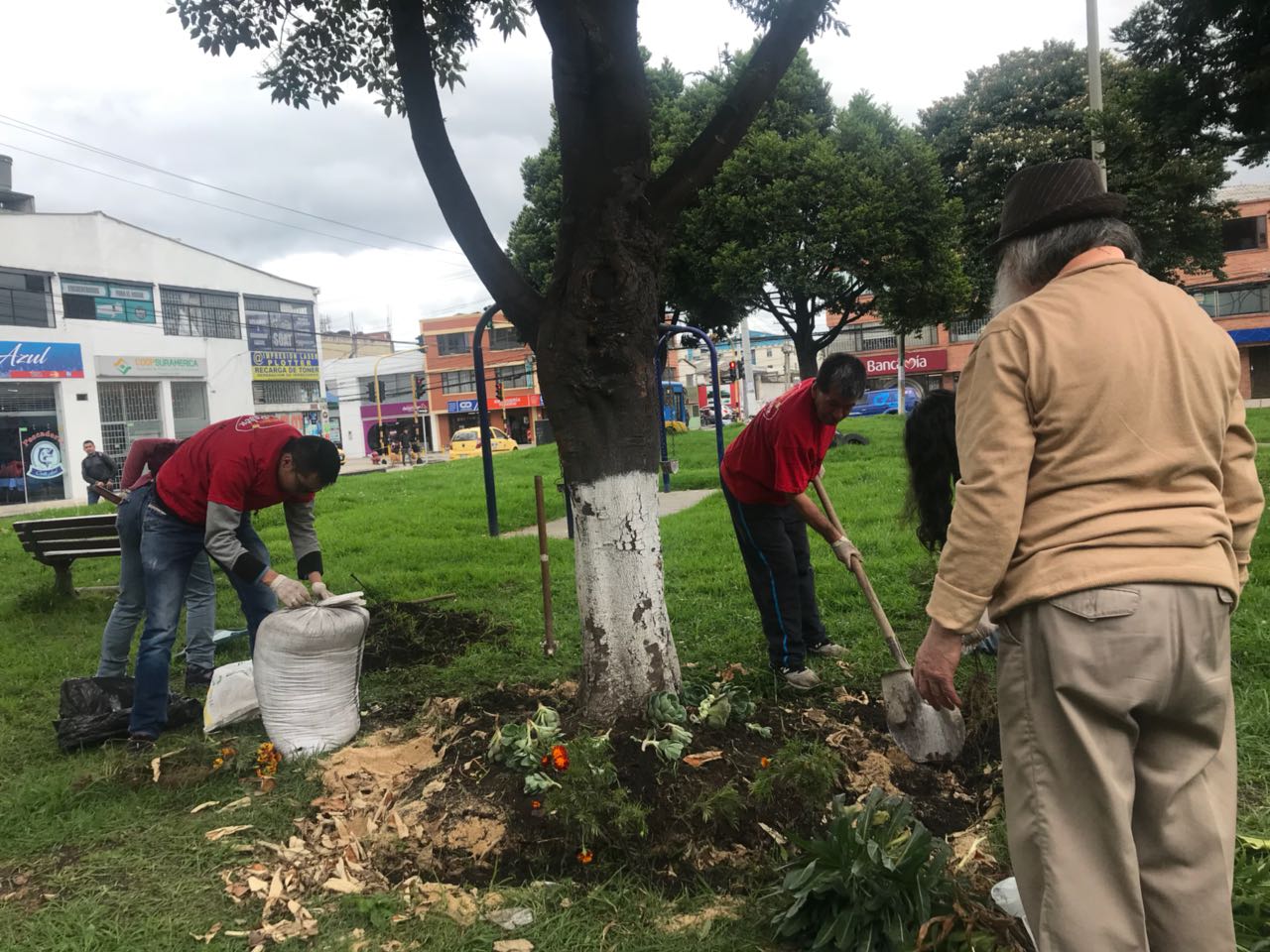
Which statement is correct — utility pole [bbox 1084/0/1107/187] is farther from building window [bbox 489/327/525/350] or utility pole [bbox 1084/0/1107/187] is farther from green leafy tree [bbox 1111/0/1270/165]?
building window [bbox 489/327/525/350]

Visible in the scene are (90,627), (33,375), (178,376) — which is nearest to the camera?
(90,627)

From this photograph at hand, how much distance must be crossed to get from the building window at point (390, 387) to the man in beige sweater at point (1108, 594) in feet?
177

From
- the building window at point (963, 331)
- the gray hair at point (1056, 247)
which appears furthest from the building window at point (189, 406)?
the gray hair at point (1056, 247)

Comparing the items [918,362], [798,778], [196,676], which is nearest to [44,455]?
[196,676]

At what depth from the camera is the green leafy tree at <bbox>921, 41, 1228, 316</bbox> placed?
1142 centimetres

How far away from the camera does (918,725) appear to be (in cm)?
296

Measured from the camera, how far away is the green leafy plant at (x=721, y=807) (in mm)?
2613

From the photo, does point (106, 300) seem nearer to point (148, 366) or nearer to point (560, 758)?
point (148, 366)

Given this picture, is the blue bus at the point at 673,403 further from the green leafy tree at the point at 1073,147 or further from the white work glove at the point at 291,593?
the white work glove at the point at 291,593

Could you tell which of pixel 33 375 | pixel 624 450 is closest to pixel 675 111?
pixel 624 450

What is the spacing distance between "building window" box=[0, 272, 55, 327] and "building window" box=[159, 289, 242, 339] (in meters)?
4.58

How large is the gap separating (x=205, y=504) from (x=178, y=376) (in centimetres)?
3293

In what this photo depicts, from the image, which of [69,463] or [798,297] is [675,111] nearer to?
[798,297]

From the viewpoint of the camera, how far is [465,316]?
53.2 metres
